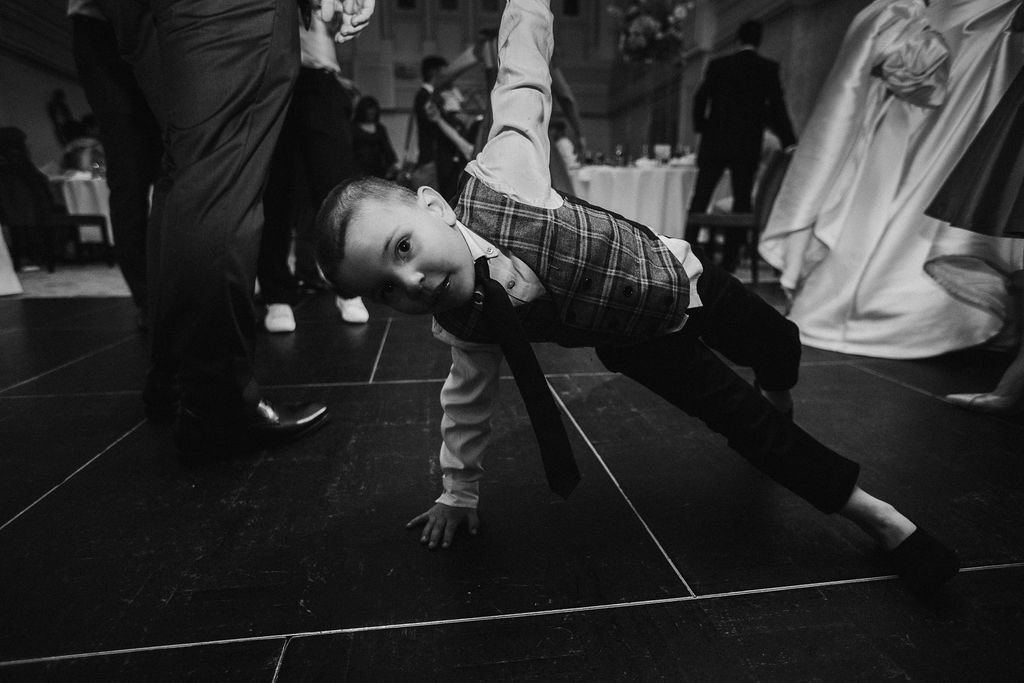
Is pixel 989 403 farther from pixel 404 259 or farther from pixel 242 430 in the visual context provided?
pixel 242 430

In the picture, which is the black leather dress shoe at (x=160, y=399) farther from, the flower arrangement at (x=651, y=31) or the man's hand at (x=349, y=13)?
the flower arrangement at (x=651, y=31)

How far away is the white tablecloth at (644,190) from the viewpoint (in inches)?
159

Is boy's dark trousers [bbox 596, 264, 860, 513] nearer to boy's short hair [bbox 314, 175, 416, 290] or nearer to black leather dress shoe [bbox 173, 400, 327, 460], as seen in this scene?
boy's short hair [bbox 314, 175, 416, 290]

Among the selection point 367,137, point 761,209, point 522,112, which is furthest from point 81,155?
point 522,112

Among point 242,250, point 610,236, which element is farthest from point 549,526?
point 242,250

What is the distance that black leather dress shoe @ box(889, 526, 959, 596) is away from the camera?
66cm

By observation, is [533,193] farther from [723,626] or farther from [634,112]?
[634,112]

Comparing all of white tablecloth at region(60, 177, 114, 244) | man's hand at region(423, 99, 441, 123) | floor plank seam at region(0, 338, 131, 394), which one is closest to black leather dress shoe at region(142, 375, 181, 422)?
floor plank seam at region(0, 338, 131, 394)

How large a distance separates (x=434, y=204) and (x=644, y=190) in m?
3.68

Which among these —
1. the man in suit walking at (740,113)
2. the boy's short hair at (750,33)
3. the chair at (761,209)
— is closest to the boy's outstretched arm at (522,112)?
the chair at (761,209)

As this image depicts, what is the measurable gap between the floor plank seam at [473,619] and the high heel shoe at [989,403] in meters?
0.65

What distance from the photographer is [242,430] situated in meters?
1.03

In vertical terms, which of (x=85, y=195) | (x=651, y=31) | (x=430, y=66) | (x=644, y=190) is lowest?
(x=85, y=195)

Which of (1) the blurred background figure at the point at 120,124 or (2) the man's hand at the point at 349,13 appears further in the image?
(1) the blurred background figure at the point at 120,124
